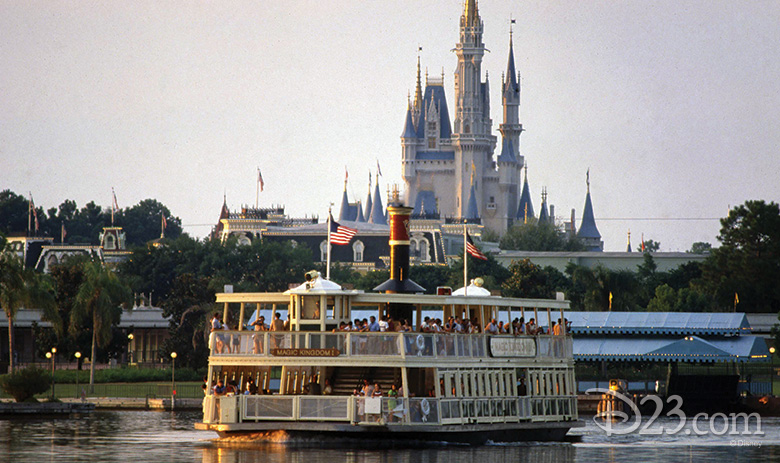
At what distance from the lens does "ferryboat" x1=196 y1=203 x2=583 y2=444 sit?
42.7 metres

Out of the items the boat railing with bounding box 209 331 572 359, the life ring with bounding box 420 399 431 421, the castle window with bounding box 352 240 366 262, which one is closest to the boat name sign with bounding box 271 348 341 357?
the boat railing with bounding box 209 331 572 359

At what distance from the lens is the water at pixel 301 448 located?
4194cm

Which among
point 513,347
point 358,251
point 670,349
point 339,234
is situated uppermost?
point 358,251

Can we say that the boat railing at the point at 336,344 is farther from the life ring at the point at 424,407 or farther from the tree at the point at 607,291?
the tree at the point at 607,291

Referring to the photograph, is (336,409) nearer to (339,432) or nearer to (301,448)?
(339,432)

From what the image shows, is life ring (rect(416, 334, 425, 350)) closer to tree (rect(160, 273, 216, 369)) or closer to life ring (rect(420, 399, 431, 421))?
life ring (rect(420, 399, 431, 421))

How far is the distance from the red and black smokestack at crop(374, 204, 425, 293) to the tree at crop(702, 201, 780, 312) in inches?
2364

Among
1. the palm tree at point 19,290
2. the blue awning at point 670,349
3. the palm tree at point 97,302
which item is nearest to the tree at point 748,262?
the blue awning at point 670,349

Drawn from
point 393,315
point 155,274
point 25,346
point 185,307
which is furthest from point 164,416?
point 155,274

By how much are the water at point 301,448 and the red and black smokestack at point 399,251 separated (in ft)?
19.2

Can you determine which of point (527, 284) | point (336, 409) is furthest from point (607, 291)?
point (336, 409)

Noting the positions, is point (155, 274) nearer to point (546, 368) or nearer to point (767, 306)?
point (767, 306)

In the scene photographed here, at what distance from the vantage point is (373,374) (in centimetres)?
4506

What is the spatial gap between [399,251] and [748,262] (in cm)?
6427
